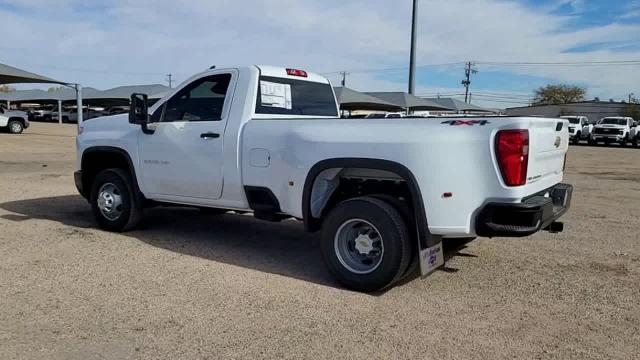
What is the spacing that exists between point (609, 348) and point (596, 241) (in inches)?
143

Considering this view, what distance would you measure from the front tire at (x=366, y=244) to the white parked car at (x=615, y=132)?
38.2 m

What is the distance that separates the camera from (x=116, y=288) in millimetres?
4914

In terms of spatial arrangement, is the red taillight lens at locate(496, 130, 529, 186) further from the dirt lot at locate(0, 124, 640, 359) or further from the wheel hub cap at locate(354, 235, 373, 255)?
the wheel hub cap at locate(354, 235, 373, 255)

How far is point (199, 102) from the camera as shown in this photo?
6332mm

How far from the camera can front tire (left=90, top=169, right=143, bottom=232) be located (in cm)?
686

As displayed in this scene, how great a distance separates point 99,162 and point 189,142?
1938 mm

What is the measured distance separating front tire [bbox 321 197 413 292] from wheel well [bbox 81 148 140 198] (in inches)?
119

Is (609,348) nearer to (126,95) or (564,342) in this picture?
(564,342)

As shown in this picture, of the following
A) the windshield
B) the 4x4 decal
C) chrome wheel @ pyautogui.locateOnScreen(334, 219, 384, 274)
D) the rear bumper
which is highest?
the windshield

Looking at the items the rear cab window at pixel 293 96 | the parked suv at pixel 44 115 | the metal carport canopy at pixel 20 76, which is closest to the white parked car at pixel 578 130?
the metal carport canopy at pixel 20 76

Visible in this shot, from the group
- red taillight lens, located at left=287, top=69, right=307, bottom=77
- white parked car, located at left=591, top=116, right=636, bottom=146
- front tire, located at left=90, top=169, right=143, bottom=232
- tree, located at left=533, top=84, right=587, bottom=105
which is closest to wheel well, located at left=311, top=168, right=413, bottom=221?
red taillight lens, located at left=287, top=69, right=307, bottom=77

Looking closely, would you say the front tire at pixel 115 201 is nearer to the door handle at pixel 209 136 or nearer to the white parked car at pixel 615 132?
the door handle at pixel 209 136

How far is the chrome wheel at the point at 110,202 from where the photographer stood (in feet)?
22.9

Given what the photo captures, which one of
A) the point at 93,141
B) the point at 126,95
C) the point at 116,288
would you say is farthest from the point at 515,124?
the point at 126,95
